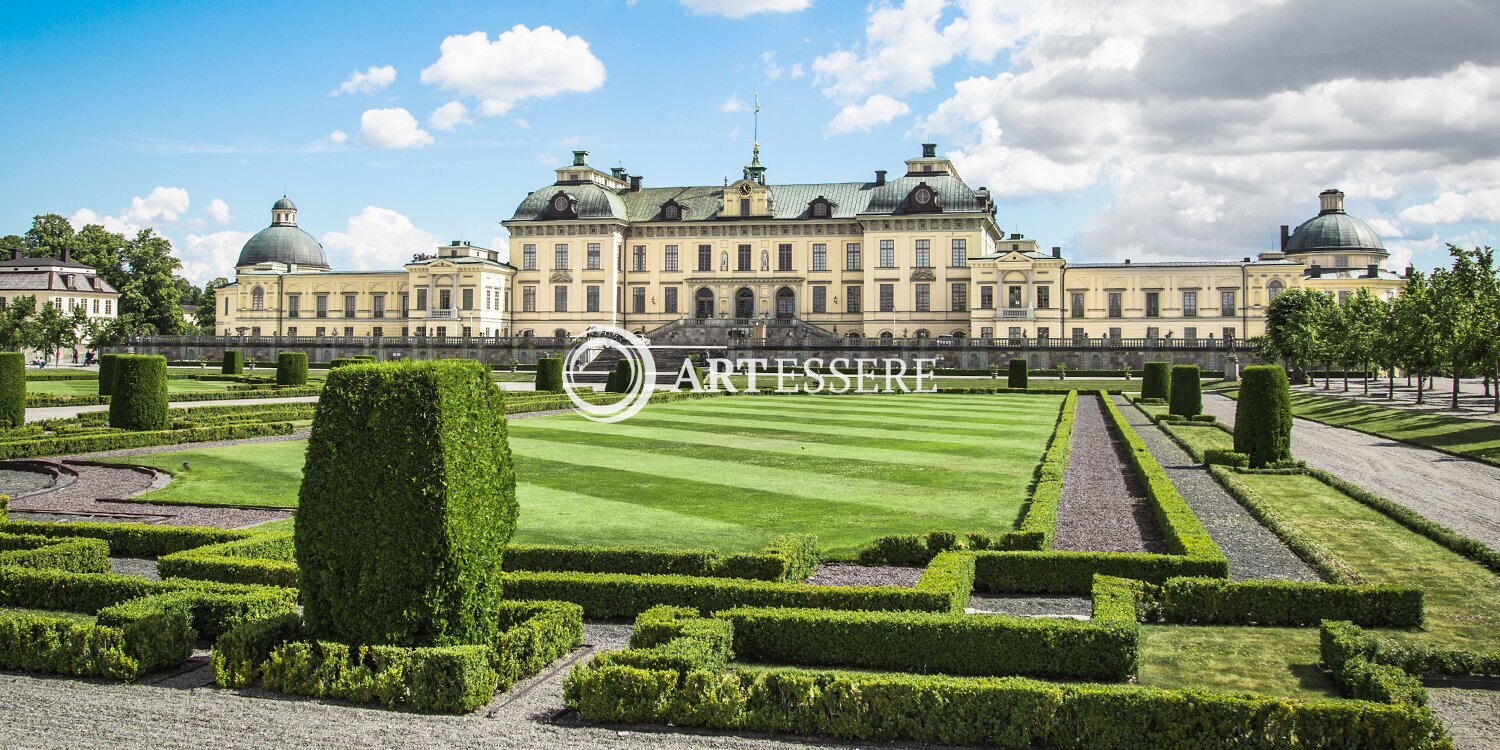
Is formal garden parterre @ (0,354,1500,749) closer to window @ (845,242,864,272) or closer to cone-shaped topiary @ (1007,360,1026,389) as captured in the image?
cone-shaped topiary @ (1007,360,1026,389)

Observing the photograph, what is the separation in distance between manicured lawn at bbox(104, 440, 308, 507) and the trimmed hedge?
9.10m

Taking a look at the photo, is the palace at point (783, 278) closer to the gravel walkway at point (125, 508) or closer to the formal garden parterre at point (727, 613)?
the gravel walkway at point (125, 508)

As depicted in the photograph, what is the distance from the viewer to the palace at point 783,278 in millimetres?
71562

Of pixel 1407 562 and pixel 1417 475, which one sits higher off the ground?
pixel 1417 475

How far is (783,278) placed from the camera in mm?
74625

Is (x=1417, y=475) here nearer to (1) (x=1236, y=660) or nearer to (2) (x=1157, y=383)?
(1) (x=1236, y=660)

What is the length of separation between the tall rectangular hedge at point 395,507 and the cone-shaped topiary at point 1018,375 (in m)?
43.6

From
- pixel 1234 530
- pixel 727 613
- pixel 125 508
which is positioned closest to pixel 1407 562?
pixel 1234 530

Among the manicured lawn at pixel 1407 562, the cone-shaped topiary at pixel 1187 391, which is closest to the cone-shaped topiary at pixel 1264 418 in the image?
the manicured lawn at pixel 1407 562

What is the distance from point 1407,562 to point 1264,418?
352 inches

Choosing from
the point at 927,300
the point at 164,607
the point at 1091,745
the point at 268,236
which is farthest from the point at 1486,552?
the point at 268,236

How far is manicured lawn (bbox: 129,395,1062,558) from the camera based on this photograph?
575 inches

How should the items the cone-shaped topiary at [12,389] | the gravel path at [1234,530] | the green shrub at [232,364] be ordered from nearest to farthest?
the gravel path at [1234,530] < the cone-shaped topiary at [12,389] < the green shrub at [232,364]

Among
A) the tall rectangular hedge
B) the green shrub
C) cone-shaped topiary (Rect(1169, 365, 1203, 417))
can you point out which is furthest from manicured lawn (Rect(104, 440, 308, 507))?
the green shrub
